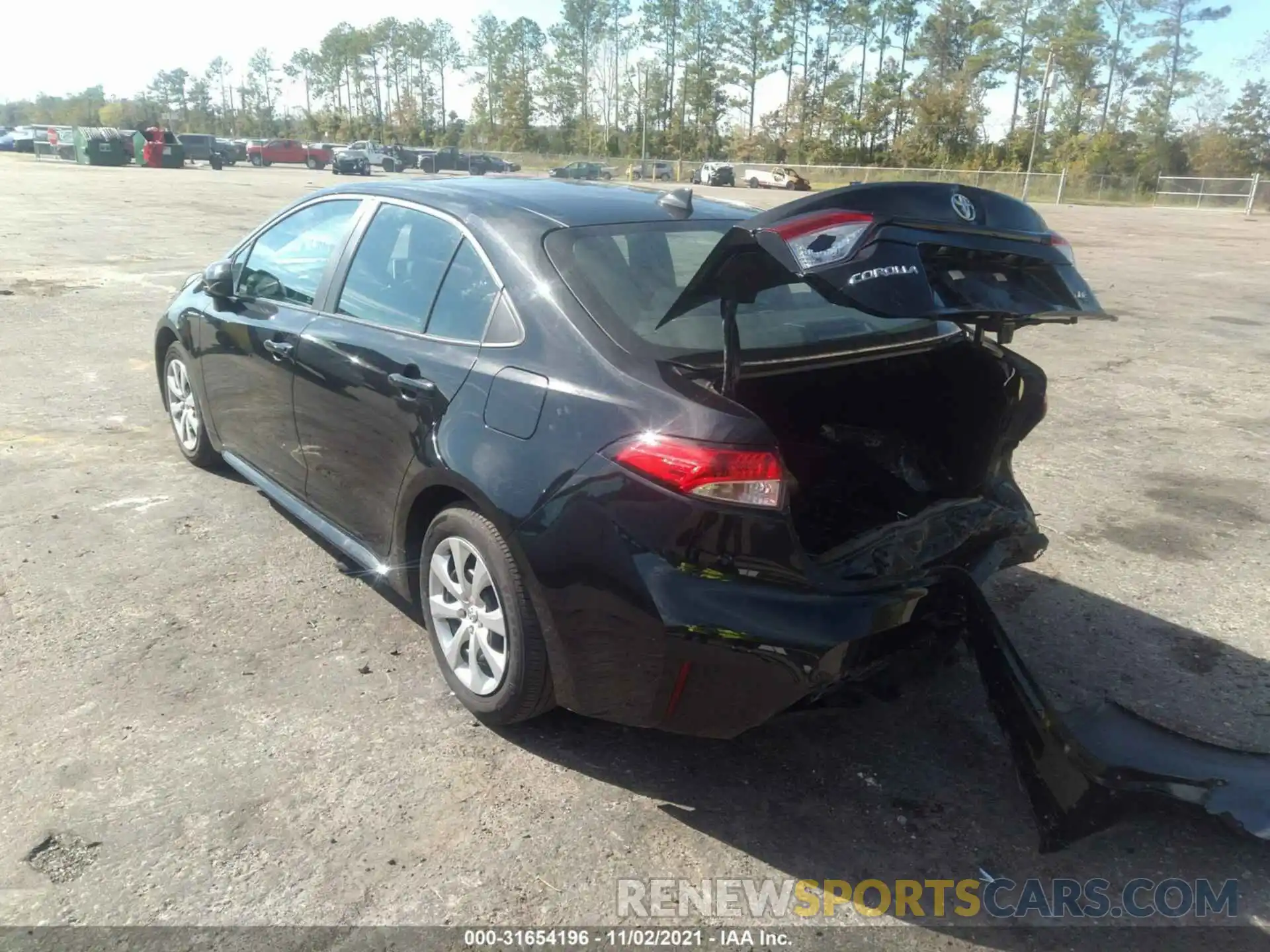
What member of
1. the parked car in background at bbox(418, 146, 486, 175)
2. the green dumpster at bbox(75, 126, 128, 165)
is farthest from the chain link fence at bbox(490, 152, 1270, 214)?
the green dumpster at bbox(75, 126, 128, 165)

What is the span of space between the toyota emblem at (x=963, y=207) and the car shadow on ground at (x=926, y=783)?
1462mm

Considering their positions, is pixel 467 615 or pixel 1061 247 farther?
pixel 467 615

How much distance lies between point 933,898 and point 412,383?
7.17ft

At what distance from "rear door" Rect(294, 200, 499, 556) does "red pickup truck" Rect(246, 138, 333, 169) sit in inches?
2481

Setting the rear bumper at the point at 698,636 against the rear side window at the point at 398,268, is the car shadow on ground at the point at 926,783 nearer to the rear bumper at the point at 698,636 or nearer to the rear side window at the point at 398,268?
the rear bumper at the point at 698,636

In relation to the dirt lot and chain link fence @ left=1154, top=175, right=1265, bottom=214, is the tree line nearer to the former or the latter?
chain link fence @ left=1154, top=175, right=1265, bottom=214

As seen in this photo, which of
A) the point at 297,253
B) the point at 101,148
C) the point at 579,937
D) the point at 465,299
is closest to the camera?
the point at 579,937

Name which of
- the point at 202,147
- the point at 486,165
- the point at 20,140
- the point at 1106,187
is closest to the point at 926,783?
the point at 1106,187

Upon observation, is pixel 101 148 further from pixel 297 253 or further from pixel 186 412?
pixel 297 253

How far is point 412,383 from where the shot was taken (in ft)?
10.7

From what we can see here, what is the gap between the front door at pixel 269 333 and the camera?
404 centimetres

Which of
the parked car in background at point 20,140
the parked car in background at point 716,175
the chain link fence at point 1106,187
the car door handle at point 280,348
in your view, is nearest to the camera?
the car door handle at point 280,348

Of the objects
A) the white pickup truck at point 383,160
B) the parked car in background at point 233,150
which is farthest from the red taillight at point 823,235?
the parked car in background at point 233,150

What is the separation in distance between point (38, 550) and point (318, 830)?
2.54 meters
